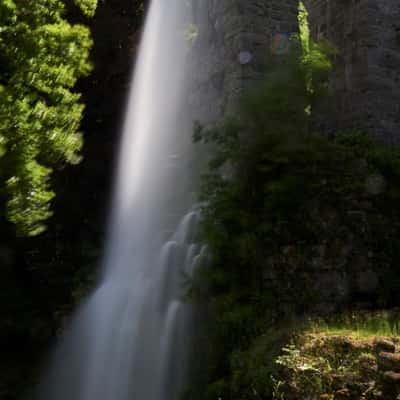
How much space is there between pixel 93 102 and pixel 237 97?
3848 mm

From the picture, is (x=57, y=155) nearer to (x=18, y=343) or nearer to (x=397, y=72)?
(x=18, y=343)

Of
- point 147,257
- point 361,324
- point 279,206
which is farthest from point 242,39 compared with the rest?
point 361,324

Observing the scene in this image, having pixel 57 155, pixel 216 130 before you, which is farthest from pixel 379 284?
pixel 57 155

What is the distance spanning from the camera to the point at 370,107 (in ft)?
30.7

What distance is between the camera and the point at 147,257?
902cm

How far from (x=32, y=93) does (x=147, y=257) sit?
4.52 metres

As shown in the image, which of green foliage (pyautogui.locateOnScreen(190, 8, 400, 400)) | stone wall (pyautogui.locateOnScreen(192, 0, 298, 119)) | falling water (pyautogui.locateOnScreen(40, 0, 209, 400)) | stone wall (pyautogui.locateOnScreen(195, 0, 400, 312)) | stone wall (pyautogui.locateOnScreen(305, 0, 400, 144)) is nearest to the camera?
green foliage (pyautogui.locateOnScreen(190, 8, 400, 400))

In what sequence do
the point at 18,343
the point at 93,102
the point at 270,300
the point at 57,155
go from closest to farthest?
the point at 57,155 → the point at 270,300 → the point at 18,343 → the point at 93,102

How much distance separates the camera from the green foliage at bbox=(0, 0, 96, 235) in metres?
4.62

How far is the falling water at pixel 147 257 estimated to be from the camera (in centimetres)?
708

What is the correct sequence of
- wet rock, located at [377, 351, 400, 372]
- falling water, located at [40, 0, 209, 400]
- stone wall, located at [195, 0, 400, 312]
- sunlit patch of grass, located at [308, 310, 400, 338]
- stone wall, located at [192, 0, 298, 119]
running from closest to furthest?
wet rock, located at [377, 351, 400, 372], sunlit patch of grass, located at [308, 310, 400, 338], stone wall, located at [195, 0, 400, 312], falling water, located at [40, 0, 209, 400], stone wall, located at [192, 0, 298, 119]

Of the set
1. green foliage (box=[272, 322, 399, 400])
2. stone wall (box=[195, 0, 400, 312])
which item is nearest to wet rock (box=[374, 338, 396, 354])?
green foliage (box=[272, 322, 399, 400])

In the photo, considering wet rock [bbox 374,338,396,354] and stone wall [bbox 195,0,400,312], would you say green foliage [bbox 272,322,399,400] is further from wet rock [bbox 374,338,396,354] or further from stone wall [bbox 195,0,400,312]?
stone wall [bbox 195,0,400,312]

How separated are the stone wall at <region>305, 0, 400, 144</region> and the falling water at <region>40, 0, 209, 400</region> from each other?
2599 mm
